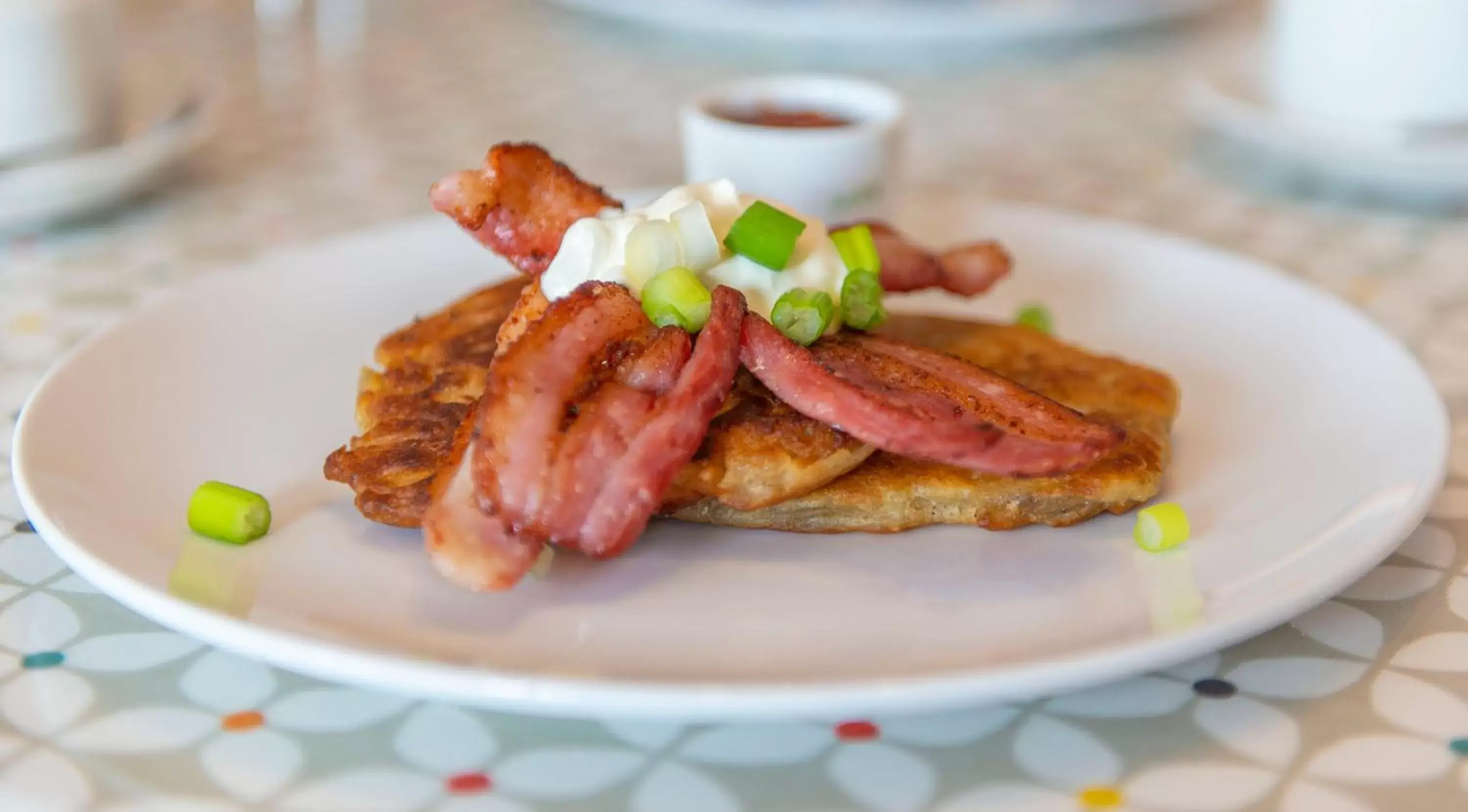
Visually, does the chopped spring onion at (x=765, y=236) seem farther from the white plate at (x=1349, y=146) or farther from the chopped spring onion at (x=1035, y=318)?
the white plate at (x=1349, y=146)

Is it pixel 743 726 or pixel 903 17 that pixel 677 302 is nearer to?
pixel 743 726

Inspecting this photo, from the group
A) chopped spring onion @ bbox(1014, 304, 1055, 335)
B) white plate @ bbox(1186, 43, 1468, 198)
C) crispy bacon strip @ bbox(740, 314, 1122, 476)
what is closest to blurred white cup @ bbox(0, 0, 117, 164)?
crispy bacon strip @ bbox(740, 314, 1122, 476)

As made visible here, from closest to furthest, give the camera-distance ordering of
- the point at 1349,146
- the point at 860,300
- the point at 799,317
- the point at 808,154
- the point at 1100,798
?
1. the point at 1100,798
2. the point at 799,317
3. the point at 860,300
4. the point at 808,154
5. the point at 1349,146

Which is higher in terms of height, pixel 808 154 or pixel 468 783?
pixel 808 154

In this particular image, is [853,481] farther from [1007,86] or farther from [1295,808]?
[1007,86]

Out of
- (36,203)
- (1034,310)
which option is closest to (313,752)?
(1034,310)

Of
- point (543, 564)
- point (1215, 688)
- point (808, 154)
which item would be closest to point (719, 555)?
point (543, 564)

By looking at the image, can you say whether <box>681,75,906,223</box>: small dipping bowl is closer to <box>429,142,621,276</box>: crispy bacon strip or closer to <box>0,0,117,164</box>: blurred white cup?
<box>429,142,621,276</box>: crispy bacon strip
